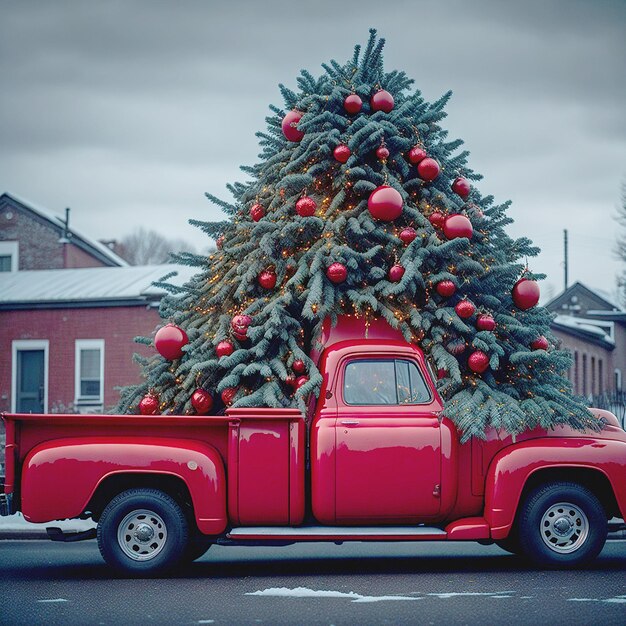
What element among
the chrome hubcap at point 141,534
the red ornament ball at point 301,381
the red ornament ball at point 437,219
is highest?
the red ornament ball at point 437,219

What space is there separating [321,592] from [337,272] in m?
3.11

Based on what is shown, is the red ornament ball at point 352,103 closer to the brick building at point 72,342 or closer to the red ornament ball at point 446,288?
the red ornament ball at point 446,288

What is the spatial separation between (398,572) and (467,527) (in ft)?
2.77

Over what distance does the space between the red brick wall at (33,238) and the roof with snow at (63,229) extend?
18 centimetres

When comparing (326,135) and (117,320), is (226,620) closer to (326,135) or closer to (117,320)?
(326,135)

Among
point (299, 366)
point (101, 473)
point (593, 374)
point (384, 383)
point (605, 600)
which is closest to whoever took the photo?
point (605, 600)

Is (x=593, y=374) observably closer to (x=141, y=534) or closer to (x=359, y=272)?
(x=359, y=272)

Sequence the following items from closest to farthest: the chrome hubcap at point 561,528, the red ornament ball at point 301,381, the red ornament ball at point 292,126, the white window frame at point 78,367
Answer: the chrome hubcap at point 561,528
the red ornament ball at point 301,381
the red ornament ball at point 292,126
the white window frame at point 78,367

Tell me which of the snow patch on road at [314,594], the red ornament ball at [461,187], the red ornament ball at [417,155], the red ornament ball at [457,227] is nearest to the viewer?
the snow patch on road at [314,594]

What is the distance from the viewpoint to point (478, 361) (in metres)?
9.01

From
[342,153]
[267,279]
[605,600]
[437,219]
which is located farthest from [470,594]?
[342,153]

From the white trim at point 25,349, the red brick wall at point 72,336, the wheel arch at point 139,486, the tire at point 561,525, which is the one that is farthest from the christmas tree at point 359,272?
the white trim at point 25,349

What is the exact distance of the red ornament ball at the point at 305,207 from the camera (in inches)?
380

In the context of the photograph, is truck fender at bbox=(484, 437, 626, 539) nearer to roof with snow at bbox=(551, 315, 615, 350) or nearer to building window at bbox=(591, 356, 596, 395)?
roof with snow at bbox=(551, 315, 615, 350)
